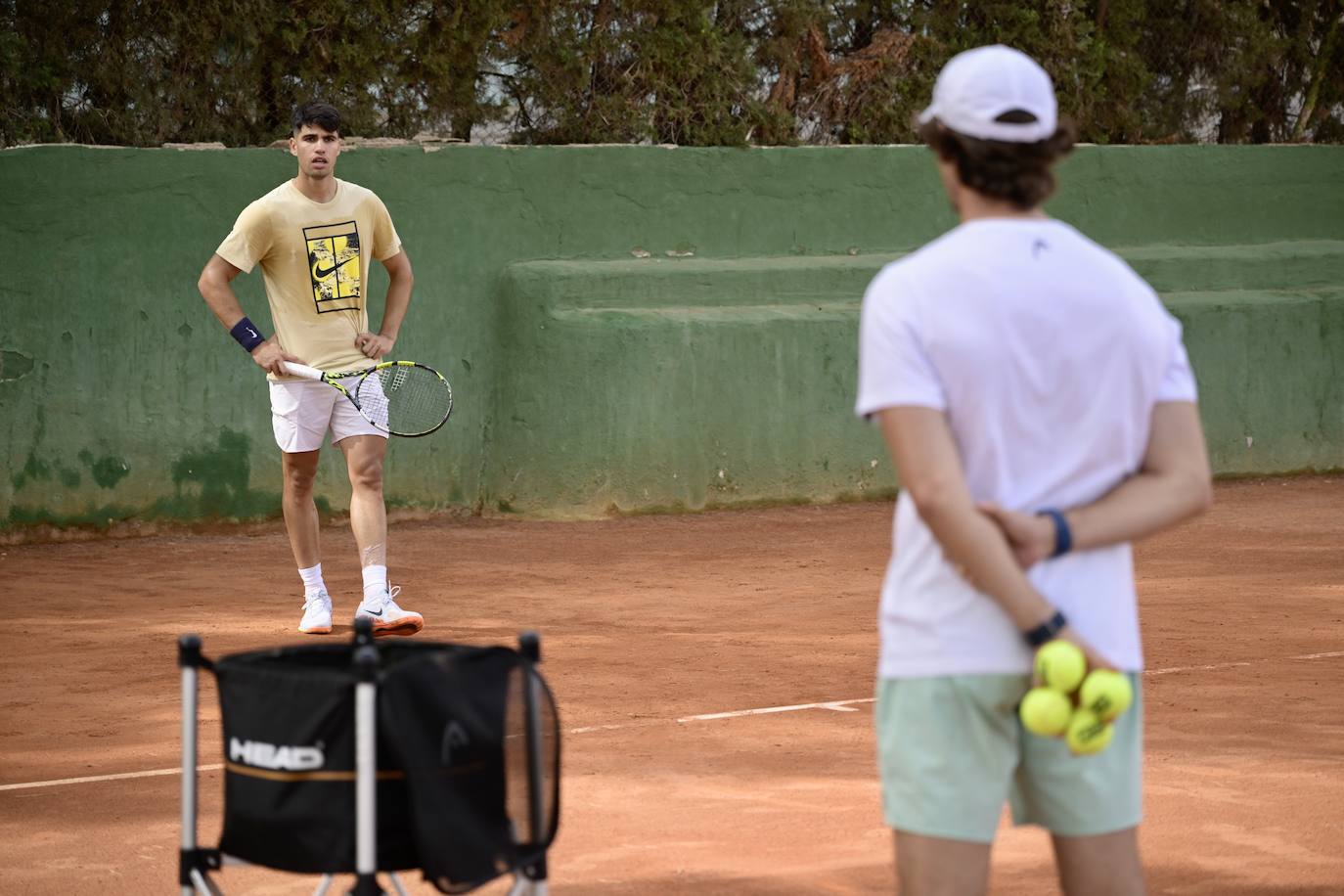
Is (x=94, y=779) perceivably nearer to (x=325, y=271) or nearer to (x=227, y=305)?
(x=227, y=305)

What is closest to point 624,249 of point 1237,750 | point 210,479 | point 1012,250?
point 210,479

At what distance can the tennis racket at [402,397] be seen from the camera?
24.5 feet

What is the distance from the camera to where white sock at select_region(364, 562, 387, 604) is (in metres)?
7.34

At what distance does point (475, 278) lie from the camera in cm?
1172

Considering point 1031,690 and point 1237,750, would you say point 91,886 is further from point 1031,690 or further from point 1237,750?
point 1237,750

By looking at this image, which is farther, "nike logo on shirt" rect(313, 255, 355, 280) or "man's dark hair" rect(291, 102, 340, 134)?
"nike logo on shirt" rect(313, 255, 355, 280)

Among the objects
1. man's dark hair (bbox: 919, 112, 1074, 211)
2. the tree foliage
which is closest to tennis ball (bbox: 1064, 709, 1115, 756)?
man's dark hair (bbox: 919, 112, 1074, 211)

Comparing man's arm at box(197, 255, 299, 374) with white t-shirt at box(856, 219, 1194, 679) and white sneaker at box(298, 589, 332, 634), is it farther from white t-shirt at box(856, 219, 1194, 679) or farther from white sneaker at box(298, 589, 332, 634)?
white t-shirt at box(856, 219, 1194, 679)

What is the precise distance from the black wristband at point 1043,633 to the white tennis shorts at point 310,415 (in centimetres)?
541

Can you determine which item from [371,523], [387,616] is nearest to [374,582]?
[387,616]

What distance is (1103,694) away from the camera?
7.57ft

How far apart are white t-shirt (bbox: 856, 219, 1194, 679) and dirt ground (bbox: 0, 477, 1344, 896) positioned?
1.93 meters

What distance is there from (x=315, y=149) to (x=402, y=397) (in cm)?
135

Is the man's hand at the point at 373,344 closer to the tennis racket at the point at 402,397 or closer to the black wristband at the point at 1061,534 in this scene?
the tennis racket at the point at 402,397
